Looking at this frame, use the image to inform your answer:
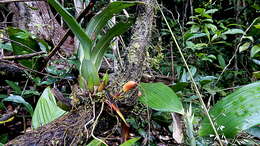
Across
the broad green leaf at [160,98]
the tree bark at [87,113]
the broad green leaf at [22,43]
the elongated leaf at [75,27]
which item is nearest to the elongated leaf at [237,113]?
the broad green leaf at [160,98]

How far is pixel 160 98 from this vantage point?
0.64m

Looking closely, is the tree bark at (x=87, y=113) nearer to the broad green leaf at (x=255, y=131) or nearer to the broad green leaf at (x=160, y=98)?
the broad green leaf at (x=160, y=98)

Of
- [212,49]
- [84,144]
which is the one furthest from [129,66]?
[212,49]

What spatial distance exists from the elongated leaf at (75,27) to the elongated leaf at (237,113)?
15.1 inches

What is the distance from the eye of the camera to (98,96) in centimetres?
65

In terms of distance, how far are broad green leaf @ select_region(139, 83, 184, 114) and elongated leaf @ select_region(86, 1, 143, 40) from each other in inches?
8.9

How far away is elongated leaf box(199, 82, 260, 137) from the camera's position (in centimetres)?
50

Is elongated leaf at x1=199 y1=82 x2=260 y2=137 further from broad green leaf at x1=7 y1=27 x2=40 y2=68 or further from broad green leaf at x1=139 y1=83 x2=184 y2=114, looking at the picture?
broad green leaf at x1=7 y1=27 x2=40 y2=68

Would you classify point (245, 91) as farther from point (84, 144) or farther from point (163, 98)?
point (84, 144)

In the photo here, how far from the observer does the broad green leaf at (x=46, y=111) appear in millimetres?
761

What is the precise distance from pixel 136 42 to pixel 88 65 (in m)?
0.19

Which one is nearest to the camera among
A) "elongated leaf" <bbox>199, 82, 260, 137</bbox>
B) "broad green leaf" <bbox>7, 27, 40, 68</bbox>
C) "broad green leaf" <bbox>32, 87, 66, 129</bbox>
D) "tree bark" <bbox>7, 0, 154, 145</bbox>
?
"elongated leaf" <bbox>199, 82, 260, 137</bbox>

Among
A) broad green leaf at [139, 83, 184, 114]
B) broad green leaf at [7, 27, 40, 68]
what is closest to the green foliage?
broad green leaf at [139, 83, 184, 114]

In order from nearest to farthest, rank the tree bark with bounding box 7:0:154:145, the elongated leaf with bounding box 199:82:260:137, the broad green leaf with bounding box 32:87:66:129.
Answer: the elongated leaf with bounding box 199:82:260:137 < the tree bark with bounding box 7:0:154:145 < the broad green leaf with bounding box 32:87:66:129
